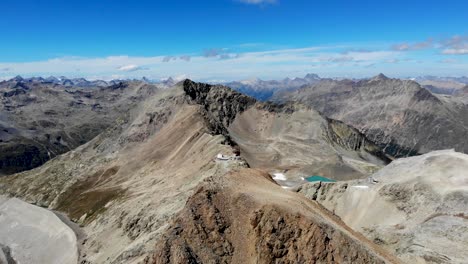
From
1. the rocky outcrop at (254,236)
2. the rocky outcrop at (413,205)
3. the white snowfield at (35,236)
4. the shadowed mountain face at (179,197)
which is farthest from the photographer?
the white snowfield at (35,236)

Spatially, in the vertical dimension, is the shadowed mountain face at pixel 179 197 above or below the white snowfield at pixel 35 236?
above

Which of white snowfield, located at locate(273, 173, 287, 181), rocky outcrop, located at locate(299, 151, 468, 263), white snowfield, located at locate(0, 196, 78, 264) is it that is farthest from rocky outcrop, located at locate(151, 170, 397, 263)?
white snowfield, located at locate(273, 173, 287, 181)

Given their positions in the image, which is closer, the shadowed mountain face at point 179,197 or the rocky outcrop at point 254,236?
the rocky outcrop at point 254,236

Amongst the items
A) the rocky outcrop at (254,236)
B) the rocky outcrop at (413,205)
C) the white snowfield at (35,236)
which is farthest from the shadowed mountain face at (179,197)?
the rocky outcrop at (413,205)

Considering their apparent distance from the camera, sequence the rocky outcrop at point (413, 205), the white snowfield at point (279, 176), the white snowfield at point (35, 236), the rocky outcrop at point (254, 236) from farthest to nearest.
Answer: the white snowfield at point (279, 176), the white snowfield at point (35, 236), the rocky outcrop at point (413, 205), the rocky outcrop at point (254, 236)

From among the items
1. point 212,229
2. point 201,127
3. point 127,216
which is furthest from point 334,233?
point 201,127

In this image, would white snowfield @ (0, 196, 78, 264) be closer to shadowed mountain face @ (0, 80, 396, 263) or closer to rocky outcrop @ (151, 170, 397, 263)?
shadowed mountain face @ (0, 80, 396, 263)

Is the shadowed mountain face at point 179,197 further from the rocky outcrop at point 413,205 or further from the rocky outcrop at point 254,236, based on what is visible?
the rocky outcrop at point 413,205

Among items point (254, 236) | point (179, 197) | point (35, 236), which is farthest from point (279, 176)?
point (254, 236)
